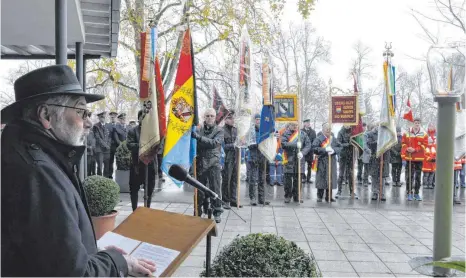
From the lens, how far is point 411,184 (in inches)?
462

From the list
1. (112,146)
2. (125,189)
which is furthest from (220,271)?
(112,146)

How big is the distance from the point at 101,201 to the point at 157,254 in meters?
4.27

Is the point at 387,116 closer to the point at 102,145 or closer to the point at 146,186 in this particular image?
the point at 146,186

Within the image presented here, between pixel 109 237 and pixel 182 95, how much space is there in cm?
477

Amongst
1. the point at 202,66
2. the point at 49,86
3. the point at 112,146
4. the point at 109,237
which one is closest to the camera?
the point at 49,86

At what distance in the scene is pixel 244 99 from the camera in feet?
28.7

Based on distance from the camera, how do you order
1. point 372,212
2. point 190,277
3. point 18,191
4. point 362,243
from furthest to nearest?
1. point 372,212
2. point 362,243
3. point 190,277
4. point 18,191

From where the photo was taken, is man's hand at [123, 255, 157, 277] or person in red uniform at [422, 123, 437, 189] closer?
man's hand at [123, 255, 157, 277]

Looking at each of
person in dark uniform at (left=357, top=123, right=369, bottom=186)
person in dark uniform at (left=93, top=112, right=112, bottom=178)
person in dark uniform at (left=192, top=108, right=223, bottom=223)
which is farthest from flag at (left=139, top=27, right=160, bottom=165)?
person in dark uniform at (left=357, top=123, right=369, bottom=186)

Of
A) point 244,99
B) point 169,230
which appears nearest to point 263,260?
point 169,230

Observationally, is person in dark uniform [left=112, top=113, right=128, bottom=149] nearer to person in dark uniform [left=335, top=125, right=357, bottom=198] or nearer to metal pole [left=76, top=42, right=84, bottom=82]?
metal pole [left=76, top=42, right=84, bottom=82]

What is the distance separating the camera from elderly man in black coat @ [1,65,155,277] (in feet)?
5.33

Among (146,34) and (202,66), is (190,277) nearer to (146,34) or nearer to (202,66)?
(146,34)

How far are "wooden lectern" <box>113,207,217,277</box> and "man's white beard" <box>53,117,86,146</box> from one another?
63 cm
